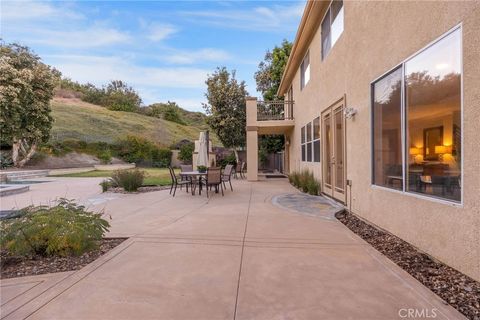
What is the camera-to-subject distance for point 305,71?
12891 mm

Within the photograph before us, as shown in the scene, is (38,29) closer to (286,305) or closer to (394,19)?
(394,19)

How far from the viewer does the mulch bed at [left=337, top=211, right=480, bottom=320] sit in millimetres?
2637

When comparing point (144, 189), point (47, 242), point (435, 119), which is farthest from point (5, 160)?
point (435, 119)

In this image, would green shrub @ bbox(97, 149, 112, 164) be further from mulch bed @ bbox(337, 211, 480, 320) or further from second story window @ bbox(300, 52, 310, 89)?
mulch bed @ bbox(337, 211, 480, 320)

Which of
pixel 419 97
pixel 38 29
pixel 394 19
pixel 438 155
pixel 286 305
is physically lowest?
pixel 286 305

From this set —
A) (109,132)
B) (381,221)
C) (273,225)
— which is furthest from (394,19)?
(109,132)

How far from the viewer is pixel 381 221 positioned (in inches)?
204

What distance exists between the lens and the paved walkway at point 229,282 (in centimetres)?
252

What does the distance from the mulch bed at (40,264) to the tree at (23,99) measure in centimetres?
1984

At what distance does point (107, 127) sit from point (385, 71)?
38575 millimetres

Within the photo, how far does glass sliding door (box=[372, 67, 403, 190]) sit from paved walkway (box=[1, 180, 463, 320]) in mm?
1179

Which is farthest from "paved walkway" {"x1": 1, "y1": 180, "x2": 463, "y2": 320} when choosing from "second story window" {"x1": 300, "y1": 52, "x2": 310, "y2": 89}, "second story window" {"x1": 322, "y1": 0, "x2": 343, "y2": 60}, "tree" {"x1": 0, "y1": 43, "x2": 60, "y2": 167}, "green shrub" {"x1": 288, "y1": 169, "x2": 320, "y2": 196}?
"tree" {"x1": 0, "y1": 43, "x2": 60, "y2": 167}

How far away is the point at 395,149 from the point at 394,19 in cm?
203

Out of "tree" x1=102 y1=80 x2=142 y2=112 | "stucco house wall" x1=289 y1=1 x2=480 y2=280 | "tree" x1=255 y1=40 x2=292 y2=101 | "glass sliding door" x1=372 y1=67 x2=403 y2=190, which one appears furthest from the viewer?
"tree" x1=102 y1=80 x2=142 y2=112
